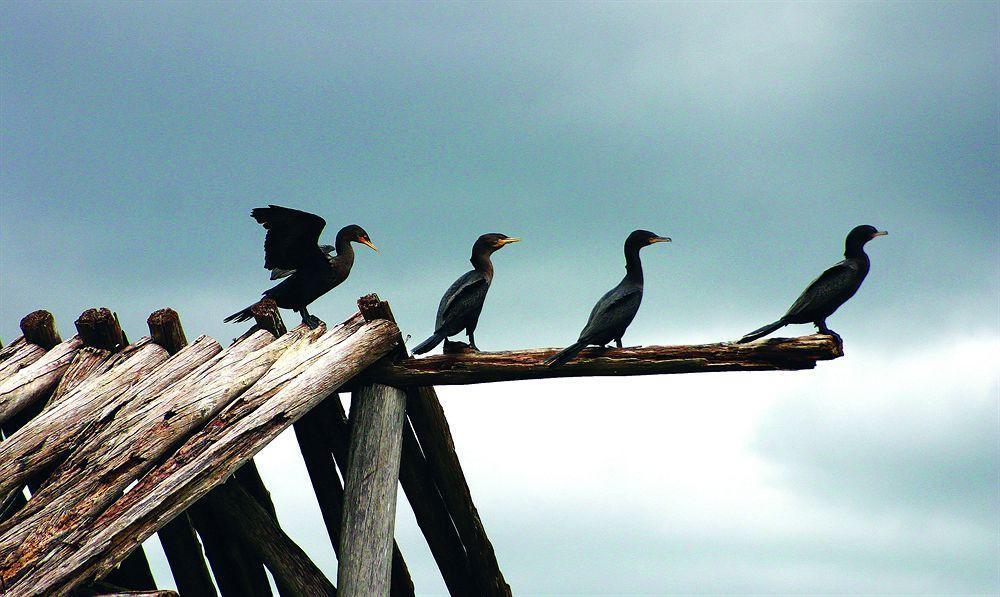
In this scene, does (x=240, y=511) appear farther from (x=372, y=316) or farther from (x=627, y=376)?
(x=627, y=376)

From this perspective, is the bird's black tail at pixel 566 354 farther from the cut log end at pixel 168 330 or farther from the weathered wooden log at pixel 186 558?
the weathered wooden log at pixel 186 558

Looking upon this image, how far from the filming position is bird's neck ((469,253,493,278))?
6.66m

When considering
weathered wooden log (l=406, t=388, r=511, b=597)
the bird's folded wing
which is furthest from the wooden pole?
the bird's folded wing

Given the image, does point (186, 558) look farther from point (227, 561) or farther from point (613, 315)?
point (613, 315)

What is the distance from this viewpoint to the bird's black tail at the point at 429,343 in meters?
6.11

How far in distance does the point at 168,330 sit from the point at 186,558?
180 cm

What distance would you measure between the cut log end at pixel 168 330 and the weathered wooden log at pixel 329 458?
3.77ft

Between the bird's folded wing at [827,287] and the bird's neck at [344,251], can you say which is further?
the bird's neck at [344,251]

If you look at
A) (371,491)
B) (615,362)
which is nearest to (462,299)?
(615,362)

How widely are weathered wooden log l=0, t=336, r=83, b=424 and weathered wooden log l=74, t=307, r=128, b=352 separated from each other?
0.19m

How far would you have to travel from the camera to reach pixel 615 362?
19.1ft

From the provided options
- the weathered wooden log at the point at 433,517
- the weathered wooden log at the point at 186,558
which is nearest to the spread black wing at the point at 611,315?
the weathered wooden log at the point at 433,517

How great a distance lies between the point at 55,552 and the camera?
434 cm

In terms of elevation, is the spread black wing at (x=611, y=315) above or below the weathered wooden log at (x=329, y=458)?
above
